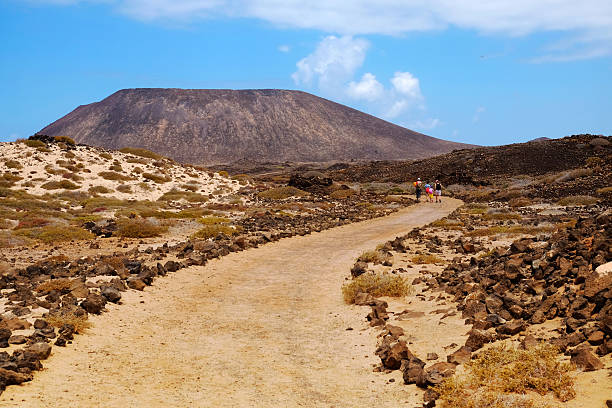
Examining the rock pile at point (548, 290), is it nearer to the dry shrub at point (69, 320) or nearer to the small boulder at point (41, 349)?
the small boulder at point (41, 349)

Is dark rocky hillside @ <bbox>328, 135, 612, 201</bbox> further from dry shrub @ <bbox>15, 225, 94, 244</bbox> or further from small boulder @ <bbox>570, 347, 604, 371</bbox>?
small boulder @ <bbox>570, 347, 604, 371</bbox>

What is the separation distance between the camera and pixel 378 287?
14.0 metres

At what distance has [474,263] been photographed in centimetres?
1551

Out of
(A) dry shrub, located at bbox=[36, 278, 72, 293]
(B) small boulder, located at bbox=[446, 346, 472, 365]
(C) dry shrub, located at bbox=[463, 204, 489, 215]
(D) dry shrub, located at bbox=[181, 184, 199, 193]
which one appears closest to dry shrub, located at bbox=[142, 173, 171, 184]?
(D) dry shrub, located at bbox=[181, 184, 199, 193]

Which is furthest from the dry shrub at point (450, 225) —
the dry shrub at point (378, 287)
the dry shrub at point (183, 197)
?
the dry shrub at point (183, 197)

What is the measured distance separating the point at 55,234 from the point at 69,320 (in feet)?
56.1

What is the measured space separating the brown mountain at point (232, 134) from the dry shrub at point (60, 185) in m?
112

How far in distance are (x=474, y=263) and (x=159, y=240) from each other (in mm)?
16237

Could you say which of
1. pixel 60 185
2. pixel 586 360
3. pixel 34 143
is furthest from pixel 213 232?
pixel 34 143

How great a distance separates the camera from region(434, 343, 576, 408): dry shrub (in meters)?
6.24

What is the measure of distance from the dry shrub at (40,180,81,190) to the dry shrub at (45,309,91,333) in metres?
44.2

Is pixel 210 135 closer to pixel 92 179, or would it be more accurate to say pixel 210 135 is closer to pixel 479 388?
pixel 92 179

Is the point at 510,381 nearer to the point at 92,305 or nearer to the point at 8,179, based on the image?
the point at 92,305

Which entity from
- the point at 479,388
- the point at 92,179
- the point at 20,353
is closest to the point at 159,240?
the point at 20,353
